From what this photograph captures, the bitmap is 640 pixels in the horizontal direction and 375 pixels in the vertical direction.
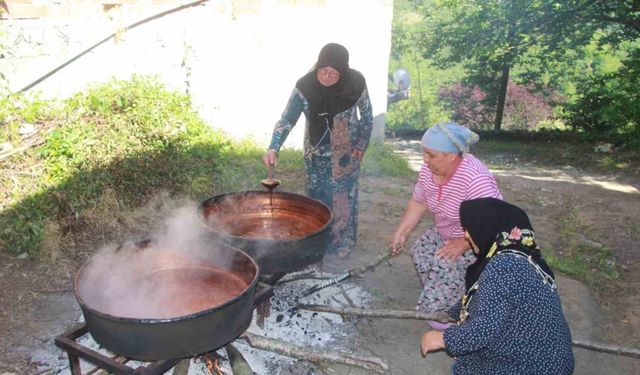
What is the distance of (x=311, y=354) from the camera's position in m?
3.09

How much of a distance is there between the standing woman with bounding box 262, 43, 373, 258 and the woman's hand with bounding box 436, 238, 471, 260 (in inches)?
60.2

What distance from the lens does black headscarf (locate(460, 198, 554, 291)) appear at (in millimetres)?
2469

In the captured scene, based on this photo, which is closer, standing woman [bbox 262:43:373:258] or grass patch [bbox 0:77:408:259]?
standing woman [bbox 262:43:373:258]

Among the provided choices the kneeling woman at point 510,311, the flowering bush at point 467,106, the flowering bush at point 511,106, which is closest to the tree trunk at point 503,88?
the flowering bush at point 467,106

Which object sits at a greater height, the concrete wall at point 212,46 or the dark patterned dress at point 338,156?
the concrete wall at point 212,46

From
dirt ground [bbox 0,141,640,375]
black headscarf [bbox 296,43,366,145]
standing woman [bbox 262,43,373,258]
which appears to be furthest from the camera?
black headscarf [bbox 296,43,366,145]

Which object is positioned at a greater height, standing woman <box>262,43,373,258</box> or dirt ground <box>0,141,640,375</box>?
standing woman <box>262,43,373,258</box>

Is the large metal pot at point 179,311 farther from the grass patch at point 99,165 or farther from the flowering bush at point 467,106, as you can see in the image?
the flowering bush at point 467,106

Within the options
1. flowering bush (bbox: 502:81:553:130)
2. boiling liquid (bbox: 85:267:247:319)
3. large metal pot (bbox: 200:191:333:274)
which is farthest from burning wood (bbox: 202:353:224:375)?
flowering bush (bbox: 502:81:553:130)

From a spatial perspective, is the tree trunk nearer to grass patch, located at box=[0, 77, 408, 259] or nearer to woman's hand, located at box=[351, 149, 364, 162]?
grass patch, located at box=[0, 77, 408, 259]

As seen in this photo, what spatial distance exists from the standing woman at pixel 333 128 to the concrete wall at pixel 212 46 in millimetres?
3290

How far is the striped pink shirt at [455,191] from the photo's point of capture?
3283 millimetres

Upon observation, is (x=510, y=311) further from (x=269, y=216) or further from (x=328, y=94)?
(x=328, y=94)

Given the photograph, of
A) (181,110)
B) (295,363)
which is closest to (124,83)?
(181,110)
